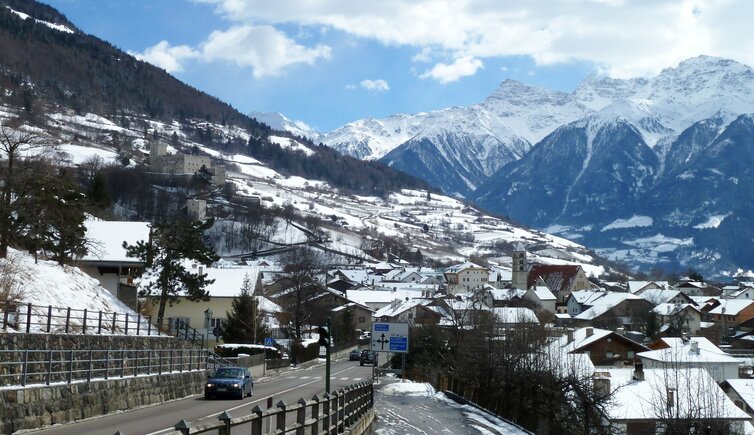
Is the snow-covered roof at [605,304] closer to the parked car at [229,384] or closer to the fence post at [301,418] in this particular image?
the parked car at [229,384]

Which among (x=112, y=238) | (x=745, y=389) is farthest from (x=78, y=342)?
(x=745, y=389)

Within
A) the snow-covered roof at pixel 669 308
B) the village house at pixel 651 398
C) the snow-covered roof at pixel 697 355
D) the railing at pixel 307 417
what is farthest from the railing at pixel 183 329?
the snow-covered roof at pixel 669 308

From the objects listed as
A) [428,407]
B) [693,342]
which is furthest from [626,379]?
[428,407]

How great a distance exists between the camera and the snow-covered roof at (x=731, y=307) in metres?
137

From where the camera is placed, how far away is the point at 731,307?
140250 mm

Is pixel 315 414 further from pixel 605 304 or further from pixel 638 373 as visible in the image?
pixel 605 304

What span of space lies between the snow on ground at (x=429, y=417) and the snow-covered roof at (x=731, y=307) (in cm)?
10264

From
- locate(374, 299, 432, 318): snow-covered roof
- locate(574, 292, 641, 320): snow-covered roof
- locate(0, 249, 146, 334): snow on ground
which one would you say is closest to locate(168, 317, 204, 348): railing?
locate(0, 249, 146, 334): snow on ground

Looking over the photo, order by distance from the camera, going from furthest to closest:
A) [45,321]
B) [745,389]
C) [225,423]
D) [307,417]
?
[745,389] < [45,321] < [307,417] < [225,423]

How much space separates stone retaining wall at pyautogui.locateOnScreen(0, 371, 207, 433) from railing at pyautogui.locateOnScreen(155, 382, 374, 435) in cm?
617

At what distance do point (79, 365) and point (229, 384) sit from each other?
8.63m

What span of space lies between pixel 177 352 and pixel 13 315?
12.9 metres

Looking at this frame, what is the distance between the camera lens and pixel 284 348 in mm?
78875

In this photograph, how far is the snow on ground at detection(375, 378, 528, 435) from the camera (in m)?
32.4
